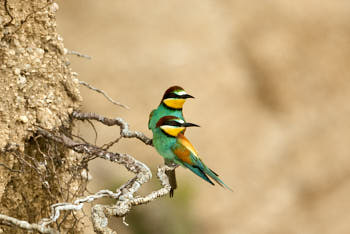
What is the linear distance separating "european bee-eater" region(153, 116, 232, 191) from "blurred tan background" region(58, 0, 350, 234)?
3.95 meters

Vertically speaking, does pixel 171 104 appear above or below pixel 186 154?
above

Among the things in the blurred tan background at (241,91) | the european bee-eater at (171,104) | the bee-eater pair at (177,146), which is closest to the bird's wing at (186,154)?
the bee-eater pair at (177,146)

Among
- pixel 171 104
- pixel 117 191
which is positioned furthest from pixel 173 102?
pixel 117 191

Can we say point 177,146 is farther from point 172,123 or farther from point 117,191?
point 117,191

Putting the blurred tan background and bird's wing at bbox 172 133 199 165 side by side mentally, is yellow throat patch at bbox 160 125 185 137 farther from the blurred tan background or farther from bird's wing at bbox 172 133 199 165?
the blurred tan background

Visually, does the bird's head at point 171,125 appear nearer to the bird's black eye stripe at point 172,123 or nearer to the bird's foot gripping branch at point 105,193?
the bird's black eye stripe at point 172,123

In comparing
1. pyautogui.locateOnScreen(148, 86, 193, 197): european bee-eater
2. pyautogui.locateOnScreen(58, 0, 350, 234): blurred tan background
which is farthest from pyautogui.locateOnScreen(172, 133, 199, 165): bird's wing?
pyautogui.locateOnScreen(58, 0, 350, 234): blurred tan background

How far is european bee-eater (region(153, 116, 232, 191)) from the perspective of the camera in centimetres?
210

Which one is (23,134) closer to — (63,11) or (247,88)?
(63,11)

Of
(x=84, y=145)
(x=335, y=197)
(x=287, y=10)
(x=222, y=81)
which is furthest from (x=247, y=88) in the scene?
(x=84, y=145)

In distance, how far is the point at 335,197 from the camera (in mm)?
7211

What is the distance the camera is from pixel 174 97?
231 centimetres

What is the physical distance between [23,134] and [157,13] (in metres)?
5.15

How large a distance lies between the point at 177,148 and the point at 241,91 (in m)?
5.33
